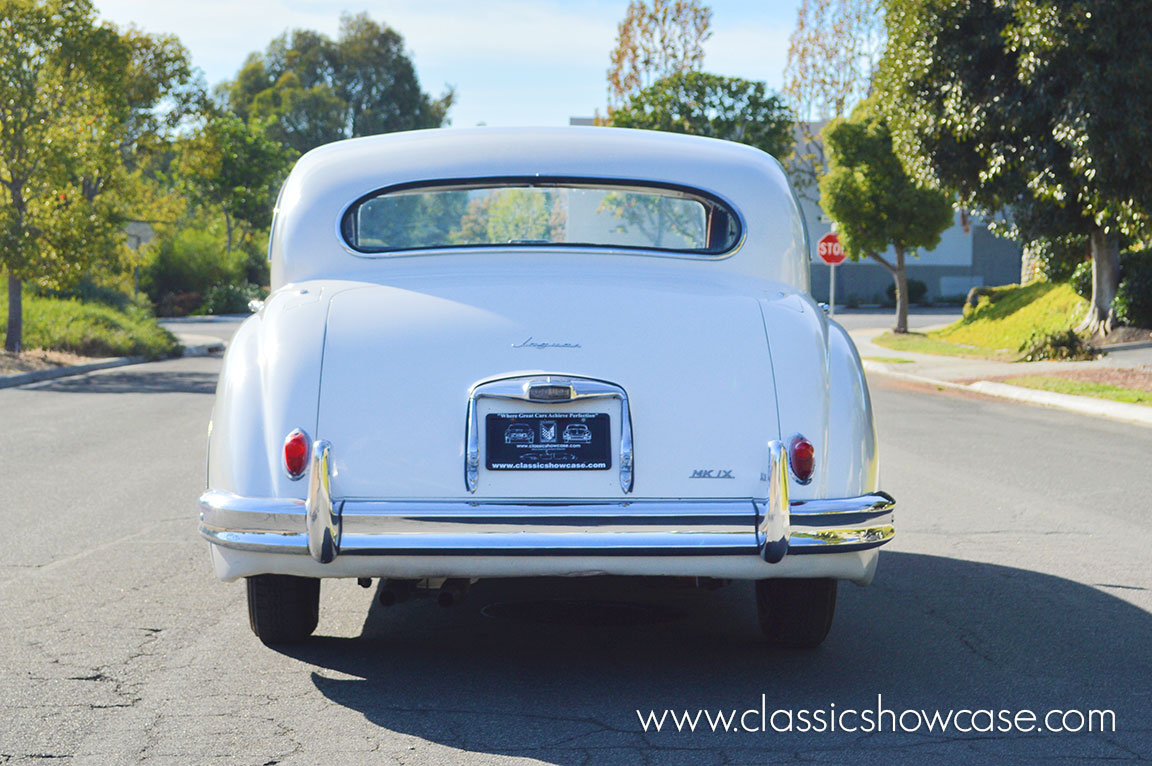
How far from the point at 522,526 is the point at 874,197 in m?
30.8

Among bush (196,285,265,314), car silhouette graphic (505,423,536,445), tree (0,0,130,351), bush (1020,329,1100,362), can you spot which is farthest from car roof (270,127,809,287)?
bush (196,285,265,314)

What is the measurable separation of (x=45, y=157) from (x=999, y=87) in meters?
15.9

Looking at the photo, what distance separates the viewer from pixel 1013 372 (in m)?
20.9

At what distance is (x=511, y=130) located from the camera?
5.39 m

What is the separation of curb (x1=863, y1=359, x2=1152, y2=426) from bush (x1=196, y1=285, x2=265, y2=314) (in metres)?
32.4

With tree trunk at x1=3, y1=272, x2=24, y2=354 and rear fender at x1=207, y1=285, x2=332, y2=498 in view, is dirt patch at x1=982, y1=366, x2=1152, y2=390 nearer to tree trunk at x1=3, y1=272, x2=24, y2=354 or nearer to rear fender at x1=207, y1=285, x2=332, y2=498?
rear fender at x1=207, y1=285, x2=332, y2=498

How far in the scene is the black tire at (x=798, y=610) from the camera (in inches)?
184

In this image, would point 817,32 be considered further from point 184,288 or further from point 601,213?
point 601,213

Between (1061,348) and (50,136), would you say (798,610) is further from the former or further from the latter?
(50,136)

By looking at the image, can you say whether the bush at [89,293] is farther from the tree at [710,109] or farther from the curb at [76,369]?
the tree at [710,109]

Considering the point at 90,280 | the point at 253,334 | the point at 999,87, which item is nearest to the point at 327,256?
the point at 253,334

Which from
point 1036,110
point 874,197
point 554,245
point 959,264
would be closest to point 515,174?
point 554,245

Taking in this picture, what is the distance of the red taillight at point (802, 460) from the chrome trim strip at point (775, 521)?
10 centimetres

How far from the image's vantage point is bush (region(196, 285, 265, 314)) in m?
48.1
